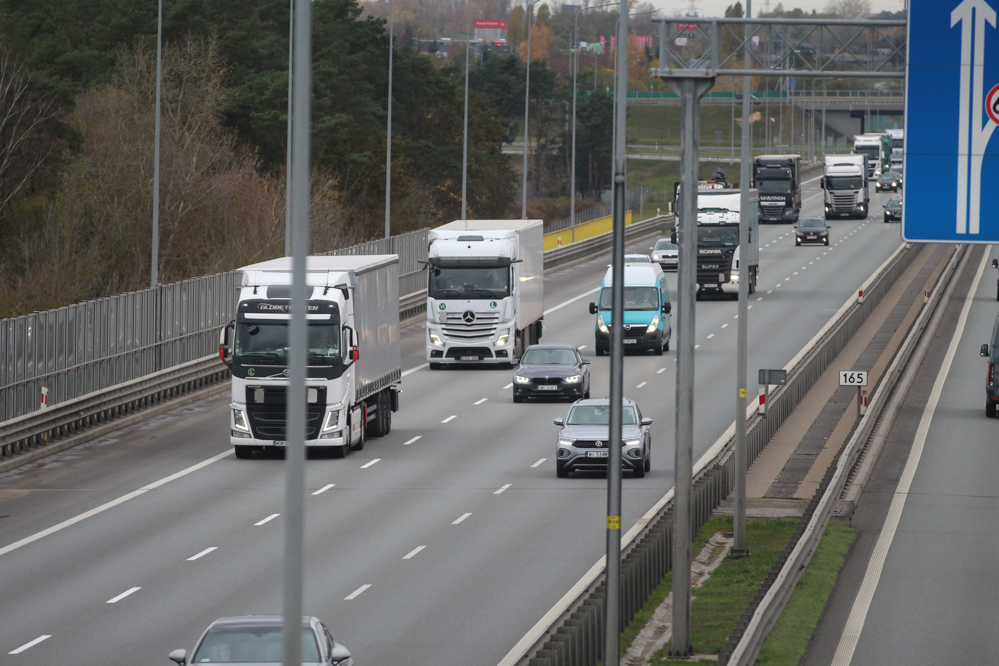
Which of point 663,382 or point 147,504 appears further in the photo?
point 663,382

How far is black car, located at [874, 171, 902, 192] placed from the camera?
11753 cm

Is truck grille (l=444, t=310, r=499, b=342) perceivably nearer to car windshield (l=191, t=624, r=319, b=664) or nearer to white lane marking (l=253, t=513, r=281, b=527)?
white lane marking (l=253, t=513, r=281, b=527)

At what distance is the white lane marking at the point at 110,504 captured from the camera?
24.2 m

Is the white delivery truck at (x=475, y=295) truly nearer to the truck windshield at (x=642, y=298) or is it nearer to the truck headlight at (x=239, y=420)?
the truck windshield at (x=642, y=298)

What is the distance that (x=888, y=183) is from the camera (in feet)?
389

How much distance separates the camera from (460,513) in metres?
26.5

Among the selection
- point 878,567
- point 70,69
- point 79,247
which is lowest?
point 878,567

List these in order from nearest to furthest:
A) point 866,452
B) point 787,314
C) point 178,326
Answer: point 866,452 < point 178,326 < point 787,314

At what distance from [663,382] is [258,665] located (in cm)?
2916

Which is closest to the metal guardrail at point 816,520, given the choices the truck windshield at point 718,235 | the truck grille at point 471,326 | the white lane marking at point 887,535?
the white lane marking at point 887,535

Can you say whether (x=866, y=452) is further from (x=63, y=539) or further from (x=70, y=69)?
(x=70, y=69)

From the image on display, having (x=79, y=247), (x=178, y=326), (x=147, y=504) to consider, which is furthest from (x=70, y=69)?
(x=147, y=504)

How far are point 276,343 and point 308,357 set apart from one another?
2.99 ft

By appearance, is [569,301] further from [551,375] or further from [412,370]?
[551,375]
